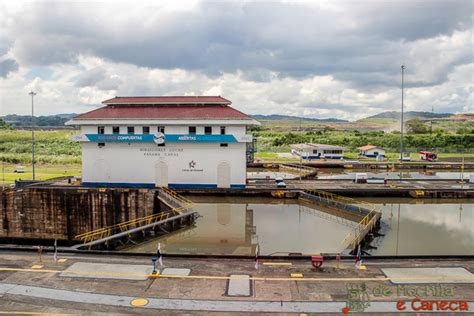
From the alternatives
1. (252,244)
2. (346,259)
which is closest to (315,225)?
(252,244)

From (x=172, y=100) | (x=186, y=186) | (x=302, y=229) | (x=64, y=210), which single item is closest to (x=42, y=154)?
(x=172, y=100)

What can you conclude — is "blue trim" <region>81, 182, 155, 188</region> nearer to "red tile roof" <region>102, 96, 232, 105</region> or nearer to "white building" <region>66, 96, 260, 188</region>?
"white building" <region>66, 96, 260, 188</region>

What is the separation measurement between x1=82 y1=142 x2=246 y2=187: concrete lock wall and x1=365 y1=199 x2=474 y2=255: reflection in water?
48.4 feet

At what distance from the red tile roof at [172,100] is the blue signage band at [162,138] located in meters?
5.07

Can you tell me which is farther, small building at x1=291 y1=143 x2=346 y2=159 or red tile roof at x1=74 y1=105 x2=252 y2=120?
small building at x1=291 y1=143 x2=346 y2=159

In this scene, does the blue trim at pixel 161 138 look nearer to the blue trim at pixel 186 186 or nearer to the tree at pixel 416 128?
the blue trim at pixel 186 186

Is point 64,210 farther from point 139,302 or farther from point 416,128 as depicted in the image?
point 416,128

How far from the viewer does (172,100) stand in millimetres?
42906

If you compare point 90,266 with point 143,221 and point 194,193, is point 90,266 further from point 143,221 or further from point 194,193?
point 194,193

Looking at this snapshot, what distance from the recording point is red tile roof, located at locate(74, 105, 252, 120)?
3947 cm

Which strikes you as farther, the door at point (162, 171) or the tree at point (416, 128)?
the tree at point (416, 128)

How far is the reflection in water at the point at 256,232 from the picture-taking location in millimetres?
24703

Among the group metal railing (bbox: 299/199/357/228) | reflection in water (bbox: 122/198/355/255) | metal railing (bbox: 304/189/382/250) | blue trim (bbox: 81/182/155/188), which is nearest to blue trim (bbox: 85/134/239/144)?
blue trim (bbox: 81/182/155/188)

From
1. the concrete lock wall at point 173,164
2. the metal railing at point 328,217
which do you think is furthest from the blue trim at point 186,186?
the metal railing at point 328,217
